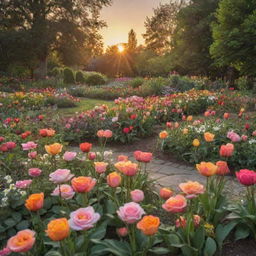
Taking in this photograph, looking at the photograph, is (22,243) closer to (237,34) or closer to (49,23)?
(237,34)

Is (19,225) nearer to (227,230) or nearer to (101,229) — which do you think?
(101,229)

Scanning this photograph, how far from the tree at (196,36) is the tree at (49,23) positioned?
773 centimetres

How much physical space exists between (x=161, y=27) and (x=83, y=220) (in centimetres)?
3973

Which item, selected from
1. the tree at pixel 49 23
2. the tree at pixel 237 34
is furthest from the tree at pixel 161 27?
the tree at pixel 237 34

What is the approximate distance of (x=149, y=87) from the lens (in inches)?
581

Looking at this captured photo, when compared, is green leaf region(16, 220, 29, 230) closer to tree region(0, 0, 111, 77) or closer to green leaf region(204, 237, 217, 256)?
green leaf region(204, 237, 217, 256)

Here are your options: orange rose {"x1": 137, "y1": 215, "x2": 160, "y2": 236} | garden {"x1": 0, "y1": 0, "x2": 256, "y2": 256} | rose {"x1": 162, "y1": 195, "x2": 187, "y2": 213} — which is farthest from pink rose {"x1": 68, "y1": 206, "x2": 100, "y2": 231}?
rose {"x1": 162, "y1": 195, "x2": 187, "y2": 213}

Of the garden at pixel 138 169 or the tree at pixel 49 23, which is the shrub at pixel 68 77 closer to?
the tree at pixel 49 23

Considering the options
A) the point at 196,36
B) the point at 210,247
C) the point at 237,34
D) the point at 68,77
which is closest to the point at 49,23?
the point at 68,77

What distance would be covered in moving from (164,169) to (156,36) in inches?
1457

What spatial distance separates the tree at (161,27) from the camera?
1495 inches

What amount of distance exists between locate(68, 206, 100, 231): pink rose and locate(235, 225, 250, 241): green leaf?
118 cm

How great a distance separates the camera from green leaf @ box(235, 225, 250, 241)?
2.21 m

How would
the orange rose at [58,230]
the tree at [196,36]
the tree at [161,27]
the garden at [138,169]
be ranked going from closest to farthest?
1. the orange rose at [58,230]
2. the garden at [138,169]
3. the tree at [196,36]
4. the tree at [161,27]
